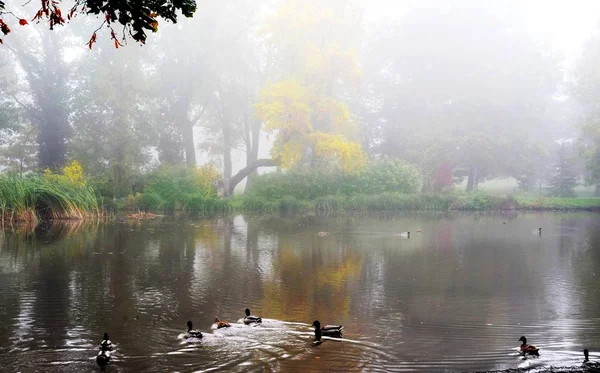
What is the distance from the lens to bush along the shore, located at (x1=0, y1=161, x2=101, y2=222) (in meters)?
24.0

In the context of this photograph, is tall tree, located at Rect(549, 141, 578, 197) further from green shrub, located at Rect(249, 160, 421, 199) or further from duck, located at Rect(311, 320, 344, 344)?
duck, located at Rect(311, 320, 344, 344)

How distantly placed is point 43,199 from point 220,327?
20015 mm

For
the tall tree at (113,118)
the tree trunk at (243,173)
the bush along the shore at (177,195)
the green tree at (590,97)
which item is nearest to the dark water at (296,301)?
the bush along the shore at (177,195)

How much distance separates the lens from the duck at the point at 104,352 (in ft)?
22.8

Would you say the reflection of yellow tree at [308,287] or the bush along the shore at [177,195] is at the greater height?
the bush along the shore at [177,195]

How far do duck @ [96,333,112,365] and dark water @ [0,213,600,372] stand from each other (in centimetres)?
10

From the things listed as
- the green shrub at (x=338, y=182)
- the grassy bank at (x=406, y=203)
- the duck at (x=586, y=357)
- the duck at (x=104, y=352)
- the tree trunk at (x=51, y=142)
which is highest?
the tree trunk at (x=51, y=142)

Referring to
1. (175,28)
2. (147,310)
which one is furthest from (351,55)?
(147,310)

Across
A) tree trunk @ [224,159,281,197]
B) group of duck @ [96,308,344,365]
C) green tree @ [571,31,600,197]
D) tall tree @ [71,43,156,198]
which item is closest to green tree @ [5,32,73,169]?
tall tree @ [71,43,156,198]

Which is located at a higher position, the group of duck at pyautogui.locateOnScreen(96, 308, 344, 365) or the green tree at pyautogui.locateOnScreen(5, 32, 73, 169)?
the green tree at pyautogui.locateOnScreen(5, 32, 73, 169)

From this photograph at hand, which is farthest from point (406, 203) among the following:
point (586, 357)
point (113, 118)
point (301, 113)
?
point (586, 357)

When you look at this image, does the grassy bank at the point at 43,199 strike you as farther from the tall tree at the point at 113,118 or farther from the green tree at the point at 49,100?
the green tree at the point at 49,100

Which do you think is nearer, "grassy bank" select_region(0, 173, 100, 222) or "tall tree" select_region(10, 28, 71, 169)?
"grassy bank" select_region(0, 173, 100, 222)

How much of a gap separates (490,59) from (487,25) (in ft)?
11.9
